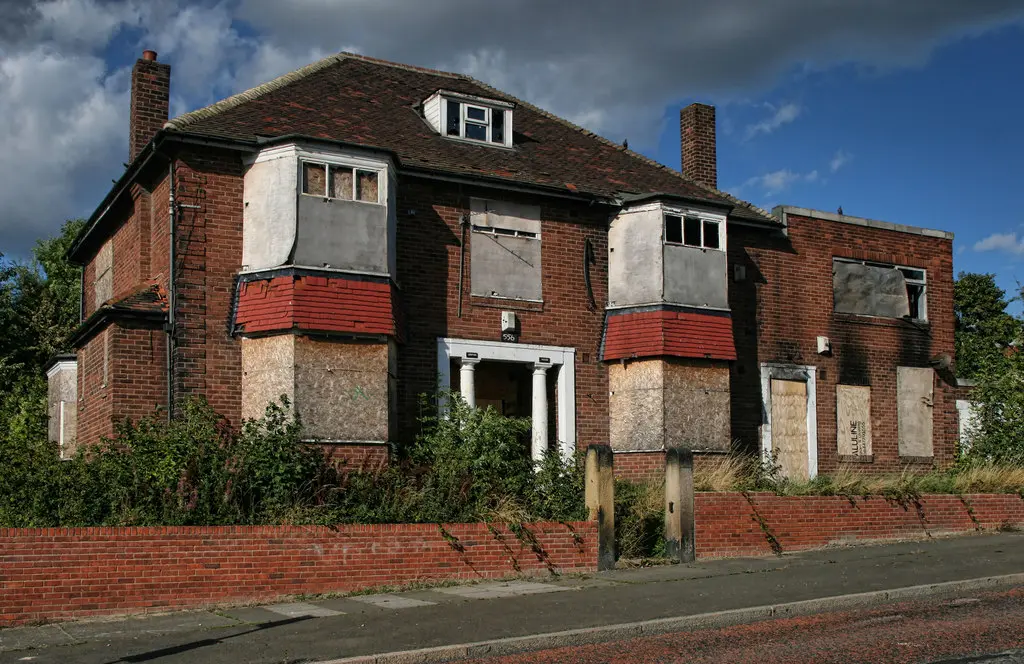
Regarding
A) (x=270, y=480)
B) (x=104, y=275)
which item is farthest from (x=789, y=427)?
(x=104, y=275)

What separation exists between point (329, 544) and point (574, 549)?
353cm

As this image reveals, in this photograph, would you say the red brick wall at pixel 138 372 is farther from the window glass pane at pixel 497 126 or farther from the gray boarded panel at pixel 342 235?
the window glass pane at pixel 497 126

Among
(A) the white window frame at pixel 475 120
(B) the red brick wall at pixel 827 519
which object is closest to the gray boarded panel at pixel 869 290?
(B) the red brick wall at pixel 827 519

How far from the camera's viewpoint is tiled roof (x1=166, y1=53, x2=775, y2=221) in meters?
18.8

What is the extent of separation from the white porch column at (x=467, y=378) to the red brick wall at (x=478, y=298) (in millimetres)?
488

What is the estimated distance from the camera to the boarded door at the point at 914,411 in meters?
23.5

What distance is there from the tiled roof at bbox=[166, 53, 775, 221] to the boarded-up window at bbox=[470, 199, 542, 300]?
0.68 meters

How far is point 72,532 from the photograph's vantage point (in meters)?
12.0

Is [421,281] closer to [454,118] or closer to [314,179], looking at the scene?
[314,179]

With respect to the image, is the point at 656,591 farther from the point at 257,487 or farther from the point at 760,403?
the point at 760,403

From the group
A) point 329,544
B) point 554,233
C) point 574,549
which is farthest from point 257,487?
point 554,233

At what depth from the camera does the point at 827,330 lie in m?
23.1

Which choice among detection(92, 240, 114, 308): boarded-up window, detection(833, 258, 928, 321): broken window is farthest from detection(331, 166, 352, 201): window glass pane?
detection(833, 258, 928, 321): broken window

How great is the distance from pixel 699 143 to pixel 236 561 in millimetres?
15879
